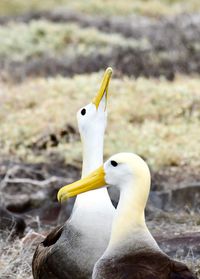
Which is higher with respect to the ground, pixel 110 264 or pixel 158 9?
pixel 110 264

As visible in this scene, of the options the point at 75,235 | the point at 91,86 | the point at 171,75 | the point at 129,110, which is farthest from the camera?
the point at 171,75

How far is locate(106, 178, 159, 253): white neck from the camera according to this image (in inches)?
140

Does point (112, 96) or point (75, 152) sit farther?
point (112, 96)

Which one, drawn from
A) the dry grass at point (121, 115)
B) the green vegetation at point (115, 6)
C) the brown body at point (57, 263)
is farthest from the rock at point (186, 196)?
the green vegetation at point (115, 6)

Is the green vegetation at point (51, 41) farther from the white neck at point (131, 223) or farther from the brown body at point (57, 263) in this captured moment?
the white neck at point (131, 223)

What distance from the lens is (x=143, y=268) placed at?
11.3ft

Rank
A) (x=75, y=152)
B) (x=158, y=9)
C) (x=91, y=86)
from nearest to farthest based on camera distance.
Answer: (x=75, y=152)
(x=91, y=86)
(x=158, y=9)

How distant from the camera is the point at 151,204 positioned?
7.07 metres

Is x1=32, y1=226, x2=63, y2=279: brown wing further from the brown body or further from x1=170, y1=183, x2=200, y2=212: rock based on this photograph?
x1=170, y1=183, x2=200, y2=212: rock

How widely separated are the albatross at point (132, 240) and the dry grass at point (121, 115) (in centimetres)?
486

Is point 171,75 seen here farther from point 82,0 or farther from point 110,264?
point 82,0

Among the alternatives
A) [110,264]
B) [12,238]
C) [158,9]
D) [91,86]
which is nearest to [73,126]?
[91,86]

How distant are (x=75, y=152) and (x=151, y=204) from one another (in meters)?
1.94

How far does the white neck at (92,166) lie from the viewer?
167 inches
